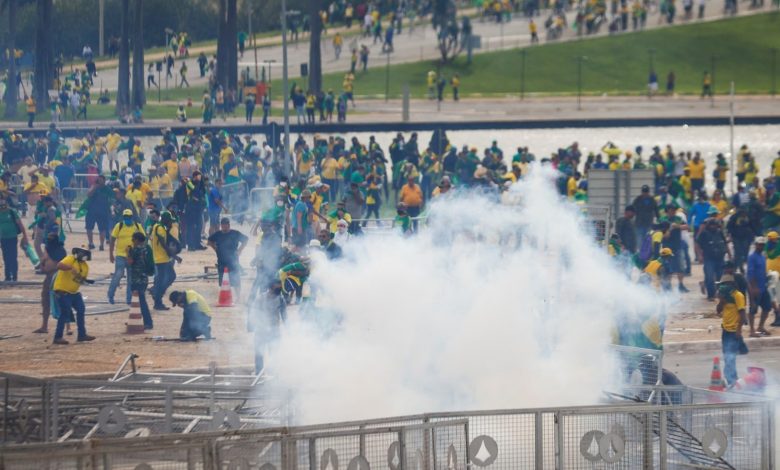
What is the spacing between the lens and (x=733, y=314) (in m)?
17.4

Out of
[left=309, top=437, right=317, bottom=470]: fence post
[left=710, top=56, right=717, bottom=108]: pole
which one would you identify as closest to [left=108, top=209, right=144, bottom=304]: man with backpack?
[left=309, top=437, right=317, bottom=470]: fence post

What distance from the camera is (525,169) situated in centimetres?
3148

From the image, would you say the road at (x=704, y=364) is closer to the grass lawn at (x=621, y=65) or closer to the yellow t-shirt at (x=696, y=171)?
the yellow t-shirt at (x=696, y=171)

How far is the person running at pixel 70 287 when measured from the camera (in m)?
19.3

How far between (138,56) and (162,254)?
23457 millimetres

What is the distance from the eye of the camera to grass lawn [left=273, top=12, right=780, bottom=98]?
2454 inches

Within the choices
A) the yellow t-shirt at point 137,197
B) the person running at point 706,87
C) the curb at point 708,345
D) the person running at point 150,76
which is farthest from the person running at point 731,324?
the person running at point 706,87

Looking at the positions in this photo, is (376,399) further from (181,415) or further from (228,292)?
(228,292)

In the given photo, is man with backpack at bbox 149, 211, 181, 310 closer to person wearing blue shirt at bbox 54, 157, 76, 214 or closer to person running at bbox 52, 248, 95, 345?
person running at bbox 52, 248, 95, 345

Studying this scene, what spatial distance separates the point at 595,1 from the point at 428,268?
5736cm

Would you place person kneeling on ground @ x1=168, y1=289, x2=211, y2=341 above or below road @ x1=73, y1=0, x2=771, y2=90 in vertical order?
below

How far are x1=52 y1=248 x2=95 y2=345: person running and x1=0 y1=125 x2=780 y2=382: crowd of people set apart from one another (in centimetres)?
2

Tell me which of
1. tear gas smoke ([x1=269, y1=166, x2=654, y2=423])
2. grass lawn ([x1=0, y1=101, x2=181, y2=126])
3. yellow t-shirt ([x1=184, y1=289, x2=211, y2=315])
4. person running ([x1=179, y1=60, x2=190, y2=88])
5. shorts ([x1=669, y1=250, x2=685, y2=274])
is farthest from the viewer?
person running ([x1=179, y1=60, x2=190, y2=88])

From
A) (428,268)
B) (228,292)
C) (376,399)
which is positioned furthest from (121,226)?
(376,399)
